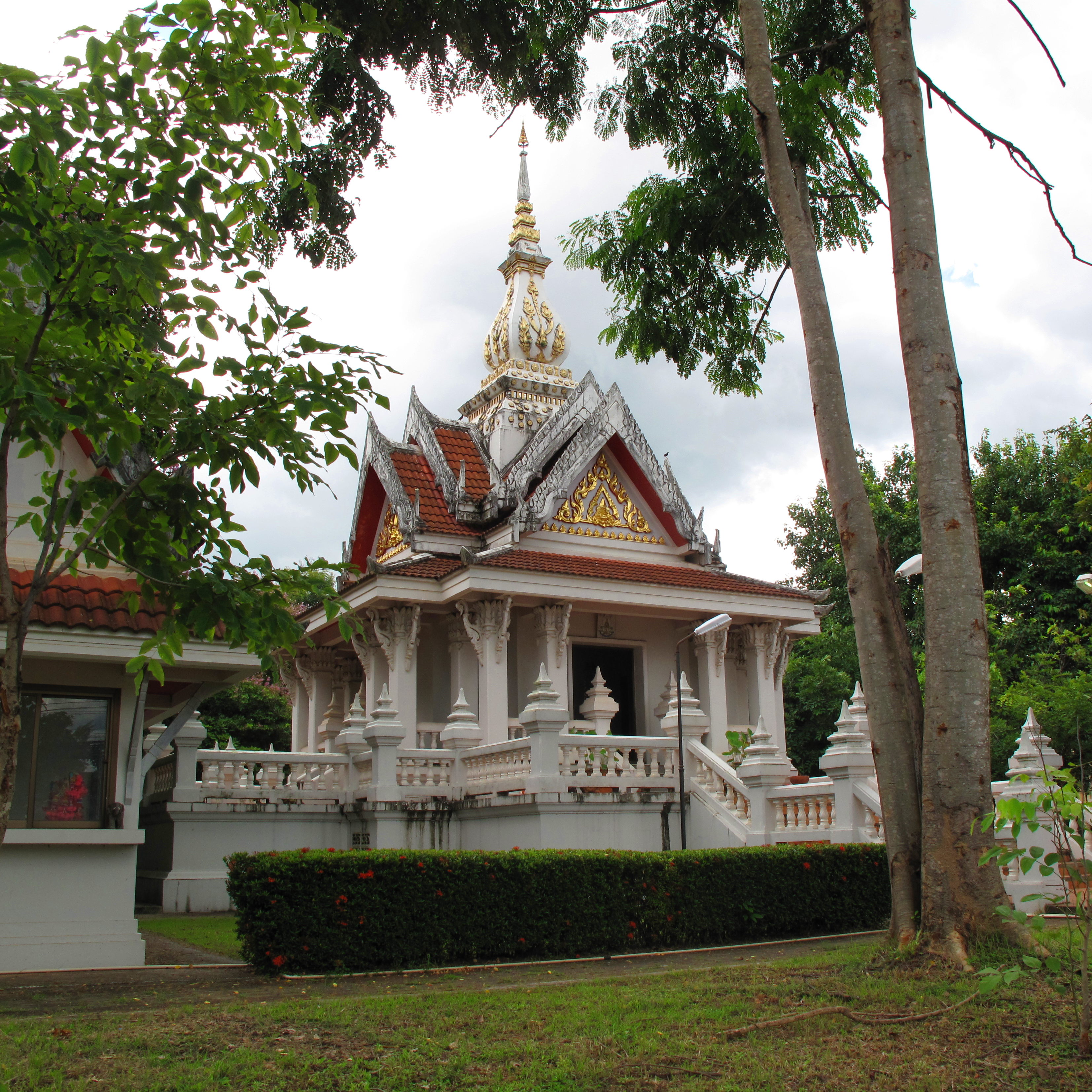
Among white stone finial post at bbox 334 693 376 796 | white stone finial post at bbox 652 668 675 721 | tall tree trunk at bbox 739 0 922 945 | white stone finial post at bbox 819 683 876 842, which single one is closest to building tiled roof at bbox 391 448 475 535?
white stone finial post at bbox 652 668 675 721

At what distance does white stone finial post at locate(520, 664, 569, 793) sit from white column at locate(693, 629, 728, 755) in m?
5.81

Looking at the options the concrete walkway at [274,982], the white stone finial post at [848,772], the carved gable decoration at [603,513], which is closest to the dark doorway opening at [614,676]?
the carved gable decoration at [603,513]

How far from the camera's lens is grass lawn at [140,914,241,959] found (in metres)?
10.4

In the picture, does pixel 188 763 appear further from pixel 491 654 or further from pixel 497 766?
pixel 491 654

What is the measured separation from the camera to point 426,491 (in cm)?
2086

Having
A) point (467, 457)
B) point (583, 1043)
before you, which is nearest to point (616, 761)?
point (583, 1043)

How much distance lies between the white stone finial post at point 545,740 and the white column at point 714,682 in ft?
19.1

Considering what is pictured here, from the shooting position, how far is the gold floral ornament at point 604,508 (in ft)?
66.1

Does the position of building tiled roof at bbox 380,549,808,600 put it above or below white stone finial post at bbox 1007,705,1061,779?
above

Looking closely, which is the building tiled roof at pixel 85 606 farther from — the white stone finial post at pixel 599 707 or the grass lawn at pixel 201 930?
the white stone finial post at pixel 599 707

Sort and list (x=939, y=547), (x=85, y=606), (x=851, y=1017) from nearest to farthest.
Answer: (x=851, y=1017), (x=939, y=547), (x=85, y=606)

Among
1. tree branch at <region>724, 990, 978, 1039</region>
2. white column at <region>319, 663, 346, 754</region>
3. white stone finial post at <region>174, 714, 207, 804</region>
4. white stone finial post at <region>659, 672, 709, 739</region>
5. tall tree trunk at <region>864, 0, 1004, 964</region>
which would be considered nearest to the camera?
tree branch at <region>724, 990, 978, 1039</region>

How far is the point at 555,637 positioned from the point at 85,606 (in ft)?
31.5

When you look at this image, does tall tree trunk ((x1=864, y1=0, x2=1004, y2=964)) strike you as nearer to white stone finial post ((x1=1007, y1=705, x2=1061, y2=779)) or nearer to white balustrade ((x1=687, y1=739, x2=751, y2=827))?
white stone finial post ((x1=1007, y1=705, x2=1061, y2=779))
